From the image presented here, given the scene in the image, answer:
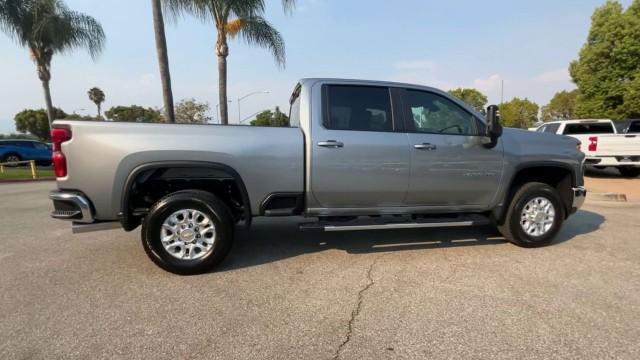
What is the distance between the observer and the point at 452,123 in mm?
4215

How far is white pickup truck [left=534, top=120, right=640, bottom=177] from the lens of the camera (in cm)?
1079

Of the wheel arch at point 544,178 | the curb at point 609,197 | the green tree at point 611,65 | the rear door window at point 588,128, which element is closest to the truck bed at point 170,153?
the wheel arch at point 544,178

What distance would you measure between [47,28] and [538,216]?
20340 millimetres

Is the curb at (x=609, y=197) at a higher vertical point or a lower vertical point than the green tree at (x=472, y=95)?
lower

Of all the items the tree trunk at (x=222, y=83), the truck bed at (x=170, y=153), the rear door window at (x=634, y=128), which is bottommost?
the truck bed at (x=170, y=153)

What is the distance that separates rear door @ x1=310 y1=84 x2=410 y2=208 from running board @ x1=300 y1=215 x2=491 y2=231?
20cm

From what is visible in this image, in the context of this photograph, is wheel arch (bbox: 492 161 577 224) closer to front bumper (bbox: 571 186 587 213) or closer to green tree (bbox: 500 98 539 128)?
front bumper (bbox: 571 186 587 213)

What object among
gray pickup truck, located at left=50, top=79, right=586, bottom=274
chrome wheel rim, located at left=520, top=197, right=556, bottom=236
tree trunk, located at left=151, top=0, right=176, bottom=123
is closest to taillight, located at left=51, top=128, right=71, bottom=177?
gray pickup truck, located at left=50, top=79, right=586, bottom=274

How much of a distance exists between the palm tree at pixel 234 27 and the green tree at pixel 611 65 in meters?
19.5

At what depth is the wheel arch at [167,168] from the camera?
3422 mm

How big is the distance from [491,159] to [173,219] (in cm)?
357

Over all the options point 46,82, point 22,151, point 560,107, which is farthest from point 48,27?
point 560,107

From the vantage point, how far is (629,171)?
39.0ft

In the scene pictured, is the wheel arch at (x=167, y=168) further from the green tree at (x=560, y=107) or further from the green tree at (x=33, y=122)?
the green tree at (x=560, y=107)
